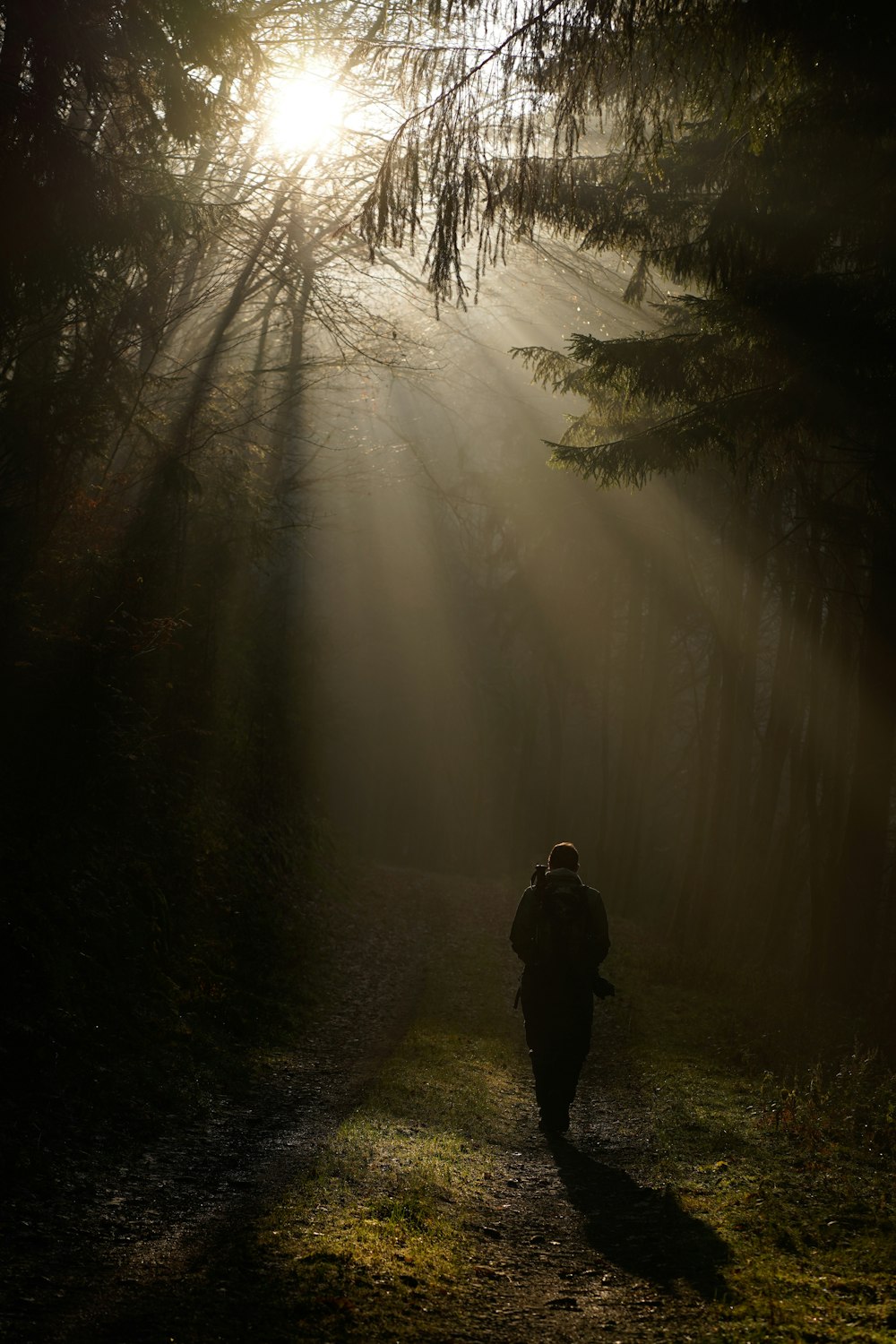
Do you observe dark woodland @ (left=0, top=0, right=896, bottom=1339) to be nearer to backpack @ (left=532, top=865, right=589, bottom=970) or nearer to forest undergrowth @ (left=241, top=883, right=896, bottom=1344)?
forest undergrowth @ (left=241, top=883, right=896, bottom=1344)

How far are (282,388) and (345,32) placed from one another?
655 cm

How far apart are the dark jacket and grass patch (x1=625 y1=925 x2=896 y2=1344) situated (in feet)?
4.78

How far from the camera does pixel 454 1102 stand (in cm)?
880

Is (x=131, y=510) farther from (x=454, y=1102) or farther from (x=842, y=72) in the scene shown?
(x=842, y=72)

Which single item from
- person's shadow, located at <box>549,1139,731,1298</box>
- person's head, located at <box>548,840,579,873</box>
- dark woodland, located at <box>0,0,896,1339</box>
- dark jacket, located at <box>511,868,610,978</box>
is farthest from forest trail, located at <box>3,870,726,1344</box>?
person's head, located at <box>548,840,579,873</box>

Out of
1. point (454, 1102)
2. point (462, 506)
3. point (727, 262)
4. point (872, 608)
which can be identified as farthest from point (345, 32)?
point (462, 506)

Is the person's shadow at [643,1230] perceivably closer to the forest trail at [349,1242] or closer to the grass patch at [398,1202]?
the forest trail at [349,1242]

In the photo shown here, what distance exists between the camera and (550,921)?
8398 millimetres

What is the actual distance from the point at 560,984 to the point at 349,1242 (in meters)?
3.43

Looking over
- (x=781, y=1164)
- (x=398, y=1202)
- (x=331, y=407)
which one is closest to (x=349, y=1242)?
(x=398, y=1202)

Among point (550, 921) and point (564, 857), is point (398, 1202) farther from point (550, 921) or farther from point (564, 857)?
point (564, 857)

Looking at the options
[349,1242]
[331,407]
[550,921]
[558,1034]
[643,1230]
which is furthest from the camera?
[331,407]

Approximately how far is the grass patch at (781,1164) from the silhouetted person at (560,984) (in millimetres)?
864

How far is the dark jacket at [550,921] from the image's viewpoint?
8.36m
